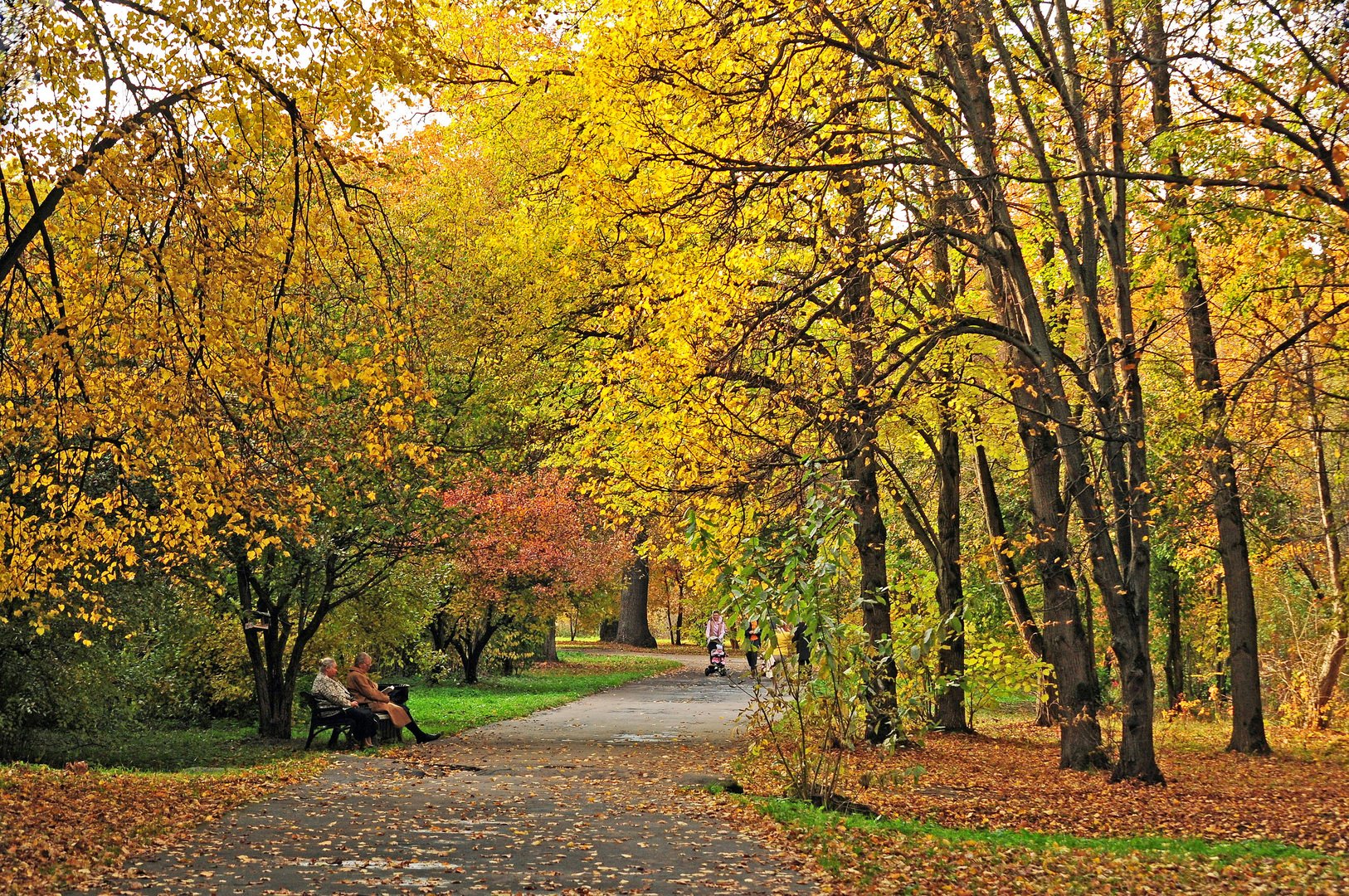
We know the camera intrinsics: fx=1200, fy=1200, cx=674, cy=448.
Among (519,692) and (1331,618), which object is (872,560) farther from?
(519,692)

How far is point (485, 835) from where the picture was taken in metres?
9.04

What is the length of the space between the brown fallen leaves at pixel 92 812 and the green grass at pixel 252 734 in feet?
9.07

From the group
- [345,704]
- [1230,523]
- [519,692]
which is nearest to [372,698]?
[345,704]

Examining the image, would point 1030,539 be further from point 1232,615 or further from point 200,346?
point 200,346

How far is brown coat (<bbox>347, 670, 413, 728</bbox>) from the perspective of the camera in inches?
614

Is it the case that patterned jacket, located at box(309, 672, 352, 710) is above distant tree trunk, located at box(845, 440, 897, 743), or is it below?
below

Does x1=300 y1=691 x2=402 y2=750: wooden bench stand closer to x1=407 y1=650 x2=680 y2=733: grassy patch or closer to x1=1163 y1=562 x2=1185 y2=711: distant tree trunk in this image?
x1=407 y1=650 x2=680 y2=733: grassy patch

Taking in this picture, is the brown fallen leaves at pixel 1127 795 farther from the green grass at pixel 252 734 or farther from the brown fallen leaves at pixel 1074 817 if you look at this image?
the green grass at pixel 252 734

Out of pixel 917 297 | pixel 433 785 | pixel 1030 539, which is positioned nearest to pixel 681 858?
pixel 433 785

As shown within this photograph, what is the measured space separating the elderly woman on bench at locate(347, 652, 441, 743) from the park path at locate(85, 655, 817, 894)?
0.70m

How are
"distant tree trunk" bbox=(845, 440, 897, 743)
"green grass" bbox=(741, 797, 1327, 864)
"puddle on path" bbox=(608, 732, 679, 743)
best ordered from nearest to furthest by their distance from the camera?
"green grass" bbox=(741, 797, 1327, 864) → "distant tree trunk" bbox=(845, 440, 897, 743) → "puddle on path" bbox=(608, 732, 679, 743)

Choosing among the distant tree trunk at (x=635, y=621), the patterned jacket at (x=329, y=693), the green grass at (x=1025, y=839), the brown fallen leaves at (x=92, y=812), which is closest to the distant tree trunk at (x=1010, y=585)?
the green grass at (x=1025, y=839)

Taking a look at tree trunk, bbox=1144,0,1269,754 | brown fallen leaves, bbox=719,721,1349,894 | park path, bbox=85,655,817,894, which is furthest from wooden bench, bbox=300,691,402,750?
tree trunk, bbox=1144,0,1269,754

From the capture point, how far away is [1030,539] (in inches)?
492
